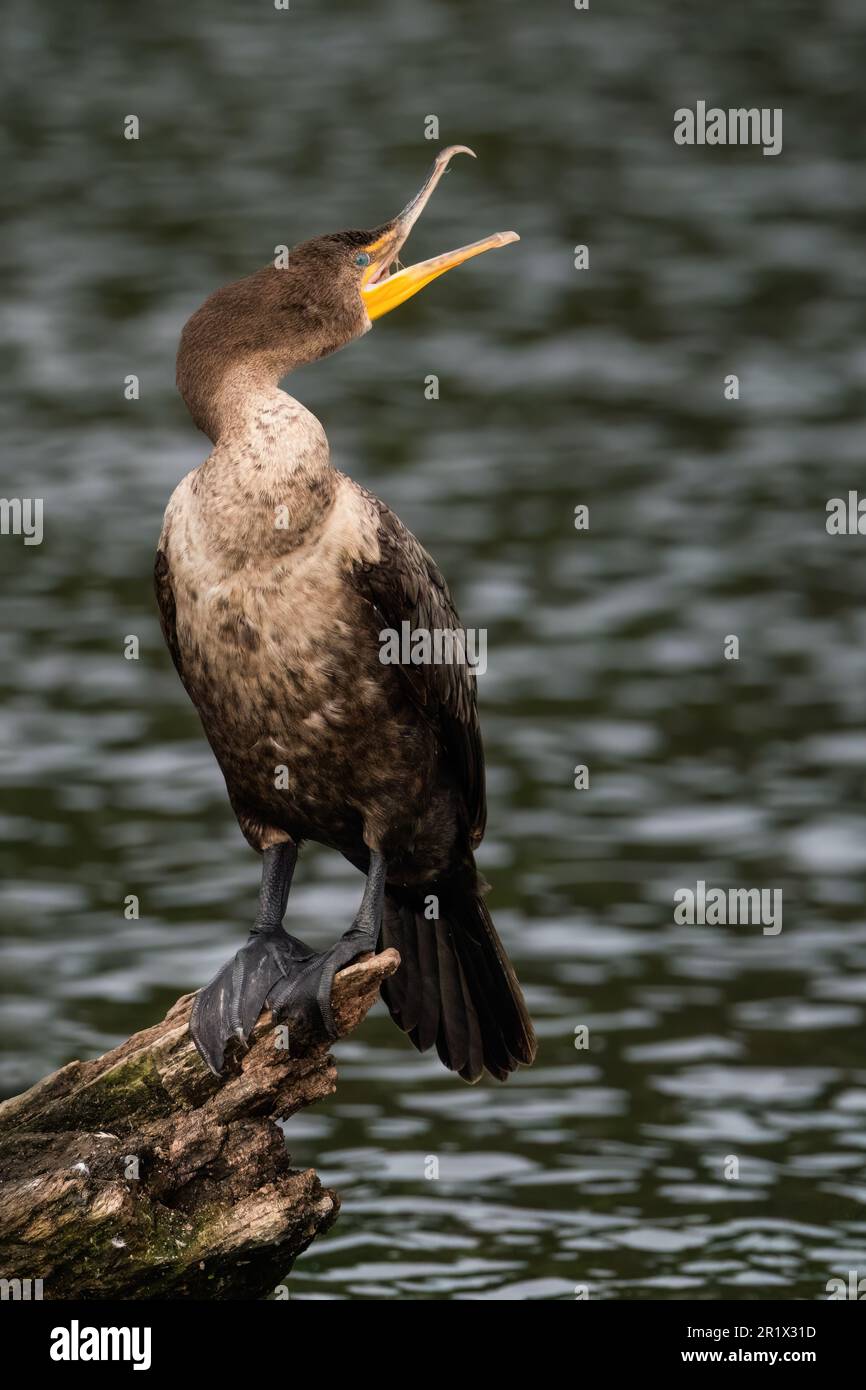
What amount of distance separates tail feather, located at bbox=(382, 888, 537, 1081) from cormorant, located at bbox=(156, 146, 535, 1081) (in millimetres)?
355

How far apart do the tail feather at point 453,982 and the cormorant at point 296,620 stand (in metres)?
0.35

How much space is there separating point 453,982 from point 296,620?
1.57 meters

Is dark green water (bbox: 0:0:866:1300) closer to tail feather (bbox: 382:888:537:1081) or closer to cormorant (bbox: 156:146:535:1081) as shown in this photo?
tail feather (bbox: 382:888:537:1081)

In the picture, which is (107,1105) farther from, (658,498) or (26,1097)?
(658,498)

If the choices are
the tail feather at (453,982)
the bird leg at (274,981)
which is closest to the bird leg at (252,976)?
the bird leg at (274,981)

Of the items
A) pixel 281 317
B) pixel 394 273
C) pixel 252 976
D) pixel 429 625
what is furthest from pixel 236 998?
pixel 394 273

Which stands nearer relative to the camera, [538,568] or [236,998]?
[236,998]

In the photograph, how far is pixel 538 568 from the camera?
1698 centimetres

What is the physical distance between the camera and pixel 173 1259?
746cm

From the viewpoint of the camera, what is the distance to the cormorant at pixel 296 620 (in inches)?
296

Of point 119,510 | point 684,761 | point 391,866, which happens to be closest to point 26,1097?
point 391,866

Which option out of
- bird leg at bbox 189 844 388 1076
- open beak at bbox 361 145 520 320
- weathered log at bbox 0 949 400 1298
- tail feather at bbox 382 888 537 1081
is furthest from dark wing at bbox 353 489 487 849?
A: weathered log at bbox 0 949 400 1298

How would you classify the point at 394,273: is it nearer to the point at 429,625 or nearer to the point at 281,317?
the point at 281,317

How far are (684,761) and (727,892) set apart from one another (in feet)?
5.37
